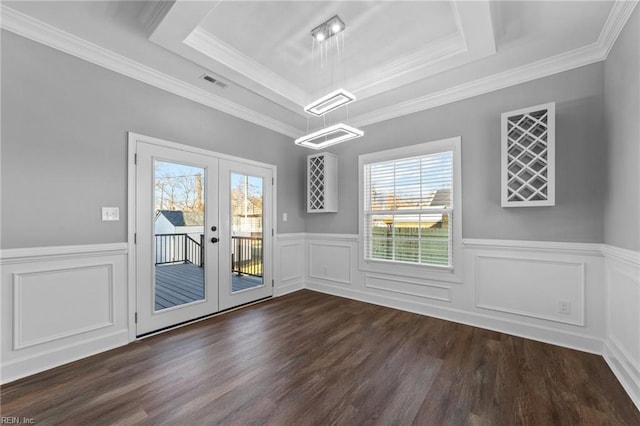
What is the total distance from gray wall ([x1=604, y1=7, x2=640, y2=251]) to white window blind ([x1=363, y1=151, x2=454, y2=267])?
54.5 inches

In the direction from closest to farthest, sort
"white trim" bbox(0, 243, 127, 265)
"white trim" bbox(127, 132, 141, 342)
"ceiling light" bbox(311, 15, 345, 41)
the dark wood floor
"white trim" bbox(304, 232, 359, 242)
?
the dark wood floor, "white trim" bbox(0, 243, 127, 265), "ceiling light" bbox(311, 15, 345, 41), "white trim" bbox(127, 132, 141, 342), "white trim" bbox(304, 232, 359, 242)

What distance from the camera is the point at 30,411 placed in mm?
1798

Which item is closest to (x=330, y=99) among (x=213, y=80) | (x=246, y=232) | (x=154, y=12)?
(x=154, y=12)

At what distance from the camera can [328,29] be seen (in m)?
2.51

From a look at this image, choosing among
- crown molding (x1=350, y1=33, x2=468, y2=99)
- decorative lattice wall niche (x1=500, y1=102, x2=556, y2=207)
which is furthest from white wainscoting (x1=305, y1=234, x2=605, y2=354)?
crown molding (x1=350, y1=33, x2=468, y2=99)

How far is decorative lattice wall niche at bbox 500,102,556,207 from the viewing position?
2.62 m

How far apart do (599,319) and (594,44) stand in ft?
8.45

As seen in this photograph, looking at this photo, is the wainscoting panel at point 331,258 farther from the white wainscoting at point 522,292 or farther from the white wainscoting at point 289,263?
the white wainscoting at point 522,292

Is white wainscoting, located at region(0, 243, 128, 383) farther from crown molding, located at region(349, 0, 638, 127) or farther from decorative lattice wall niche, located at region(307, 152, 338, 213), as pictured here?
crown molding, located at region(349, 0, 638, 127)

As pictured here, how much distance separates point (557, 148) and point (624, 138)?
60cm

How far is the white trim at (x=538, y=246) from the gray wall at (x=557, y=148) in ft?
0.16

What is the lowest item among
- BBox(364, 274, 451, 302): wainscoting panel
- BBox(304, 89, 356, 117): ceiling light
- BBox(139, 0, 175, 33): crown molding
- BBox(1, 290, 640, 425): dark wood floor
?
BBox(1, 290, 640, 425): dark wood floor

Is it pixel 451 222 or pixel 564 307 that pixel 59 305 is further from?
pixel 564 307

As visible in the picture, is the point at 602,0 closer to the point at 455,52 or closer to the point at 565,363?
the point at 455,52
